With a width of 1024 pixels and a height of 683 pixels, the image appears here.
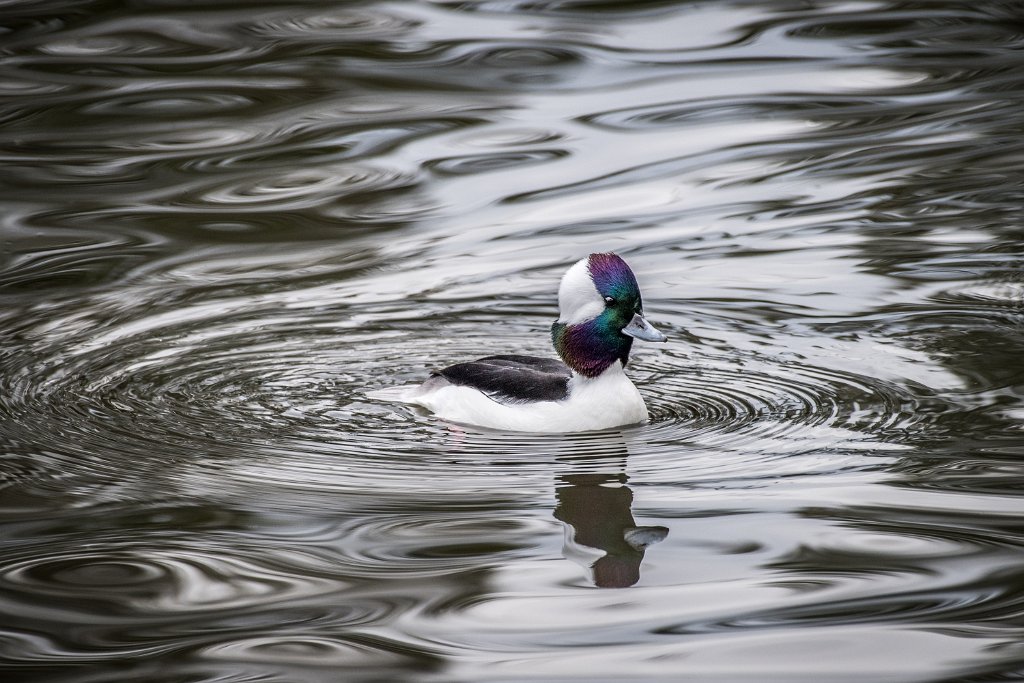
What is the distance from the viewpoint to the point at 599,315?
7.13m

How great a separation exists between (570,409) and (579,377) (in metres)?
0.20

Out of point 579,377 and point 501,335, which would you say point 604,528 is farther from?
point 501,335

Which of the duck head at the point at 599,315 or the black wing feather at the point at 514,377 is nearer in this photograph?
the duck head at the point at 599,315

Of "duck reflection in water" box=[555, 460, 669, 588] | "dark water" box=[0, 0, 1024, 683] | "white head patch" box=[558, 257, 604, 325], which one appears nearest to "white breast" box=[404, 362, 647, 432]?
"dark water" box=[0, 0, 1024, 683]

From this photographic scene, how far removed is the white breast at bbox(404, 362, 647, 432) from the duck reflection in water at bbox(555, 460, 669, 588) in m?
0.59

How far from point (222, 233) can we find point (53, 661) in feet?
20.2

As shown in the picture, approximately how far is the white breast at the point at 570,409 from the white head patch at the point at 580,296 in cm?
29

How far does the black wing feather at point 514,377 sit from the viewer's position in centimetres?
721

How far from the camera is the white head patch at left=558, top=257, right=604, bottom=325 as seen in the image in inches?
279

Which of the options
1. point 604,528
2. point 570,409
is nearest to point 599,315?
point 570,409

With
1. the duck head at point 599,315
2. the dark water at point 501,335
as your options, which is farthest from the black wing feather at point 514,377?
the dark water at point 501,335

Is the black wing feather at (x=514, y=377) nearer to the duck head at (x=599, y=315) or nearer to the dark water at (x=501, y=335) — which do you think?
the duck head at (x=599, y=315)

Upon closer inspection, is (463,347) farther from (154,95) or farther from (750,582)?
(154,95)

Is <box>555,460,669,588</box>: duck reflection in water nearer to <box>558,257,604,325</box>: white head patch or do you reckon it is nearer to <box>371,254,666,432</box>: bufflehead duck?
<box>371,254,666,432</box>: bufflehead duck
